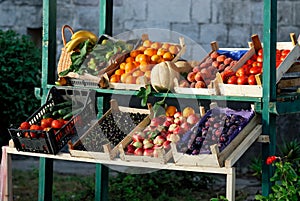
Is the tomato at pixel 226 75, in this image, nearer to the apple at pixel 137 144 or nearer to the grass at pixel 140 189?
the apple at pixel 137 144

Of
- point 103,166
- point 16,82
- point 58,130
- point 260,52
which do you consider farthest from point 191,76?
point 16,82

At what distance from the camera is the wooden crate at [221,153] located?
447cm

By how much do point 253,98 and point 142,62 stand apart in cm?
83

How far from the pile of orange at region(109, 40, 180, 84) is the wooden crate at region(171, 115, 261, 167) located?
2.24 feet

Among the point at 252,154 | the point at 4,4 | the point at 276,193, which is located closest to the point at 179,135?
the point at 276,193

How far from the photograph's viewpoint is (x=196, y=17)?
8234 millimetres

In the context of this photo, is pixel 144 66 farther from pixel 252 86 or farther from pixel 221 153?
pixel 221 153

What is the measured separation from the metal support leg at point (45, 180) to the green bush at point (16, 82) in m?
1.90

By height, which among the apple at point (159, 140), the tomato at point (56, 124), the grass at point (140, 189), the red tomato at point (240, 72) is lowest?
the grass at point (140, 189)

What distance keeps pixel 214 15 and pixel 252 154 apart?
4.82ft

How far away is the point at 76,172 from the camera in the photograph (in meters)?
8.21

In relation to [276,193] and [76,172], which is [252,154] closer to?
[76,172]

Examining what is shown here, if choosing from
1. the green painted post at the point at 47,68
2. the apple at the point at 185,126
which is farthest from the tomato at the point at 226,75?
the green painted post at the point at 47,68

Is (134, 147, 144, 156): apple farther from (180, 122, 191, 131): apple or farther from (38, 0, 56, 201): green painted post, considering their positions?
(38, 0, 56, 201): green painted post
